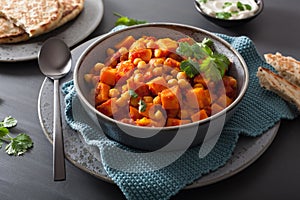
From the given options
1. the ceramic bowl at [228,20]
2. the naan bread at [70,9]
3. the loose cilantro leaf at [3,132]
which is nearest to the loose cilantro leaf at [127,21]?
the naan bread at [70,9]

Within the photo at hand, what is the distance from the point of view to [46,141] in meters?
2.06

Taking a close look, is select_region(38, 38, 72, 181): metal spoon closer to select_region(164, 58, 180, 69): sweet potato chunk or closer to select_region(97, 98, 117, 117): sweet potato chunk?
select_region(97, 98, 117, 117): sweet potato chunk

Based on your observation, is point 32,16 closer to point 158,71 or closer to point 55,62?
point 55,62

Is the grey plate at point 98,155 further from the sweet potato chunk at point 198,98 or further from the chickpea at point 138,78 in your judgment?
the chickpea at point 138,78

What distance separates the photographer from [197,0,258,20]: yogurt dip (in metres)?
2.67

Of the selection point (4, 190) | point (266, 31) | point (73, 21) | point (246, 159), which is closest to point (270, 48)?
point (266, 31)

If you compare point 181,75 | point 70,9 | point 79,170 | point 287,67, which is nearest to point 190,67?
point 181,75

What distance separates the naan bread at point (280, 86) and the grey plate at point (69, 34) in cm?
103

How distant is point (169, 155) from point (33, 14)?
1297 mm

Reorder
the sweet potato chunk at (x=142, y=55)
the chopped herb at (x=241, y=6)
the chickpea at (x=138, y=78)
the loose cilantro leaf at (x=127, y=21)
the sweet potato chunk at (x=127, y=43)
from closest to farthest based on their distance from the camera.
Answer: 1. the chickpea at (x=138, y=78)
2. the sweet potato chunk at (x=142, y=55)
3. the sweet potato chunk at (x=127, y=43)
4. the loose cilantro leaf at (x=127, y=21)
5. the chopped herb at (x=241, y=6)

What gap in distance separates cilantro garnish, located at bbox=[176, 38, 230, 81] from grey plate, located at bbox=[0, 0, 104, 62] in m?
0.77

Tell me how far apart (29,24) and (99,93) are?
83cm

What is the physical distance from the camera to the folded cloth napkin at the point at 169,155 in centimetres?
174

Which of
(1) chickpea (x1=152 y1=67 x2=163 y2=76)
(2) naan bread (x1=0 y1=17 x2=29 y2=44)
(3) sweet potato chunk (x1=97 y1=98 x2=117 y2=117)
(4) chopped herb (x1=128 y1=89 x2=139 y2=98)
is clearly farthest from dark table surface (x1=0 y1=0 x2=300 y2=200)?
(1) chickpea (x1=152 y1=67 x2=163 y2=76)
